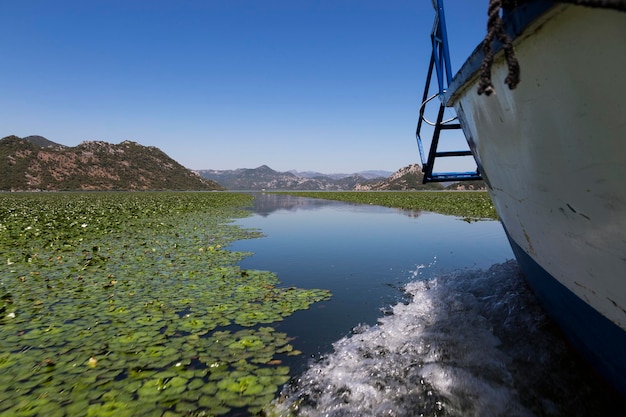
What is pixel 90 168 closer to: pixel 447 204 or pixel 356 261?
pixel 447 204

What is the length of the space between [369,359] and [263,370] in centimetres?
117

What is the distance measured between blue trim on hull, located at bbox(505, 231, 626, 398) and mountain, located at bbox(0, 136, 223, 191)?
14444cm

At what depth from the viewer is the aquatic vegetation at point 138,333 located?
2898 mm

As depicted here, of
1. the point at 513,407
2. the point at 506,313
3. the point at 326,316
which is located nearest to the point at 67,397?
the point at 326,316

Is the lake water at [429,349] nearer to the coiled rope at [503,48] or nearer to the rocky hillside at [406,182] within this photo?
the coiled rope at [503,48]

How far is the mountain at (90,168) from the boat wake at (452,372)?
142715 millimetres

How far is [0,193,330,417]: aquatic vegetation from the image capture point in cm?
290

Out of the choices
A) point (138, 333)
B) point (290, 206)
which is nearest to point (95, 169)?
point (290, 206)

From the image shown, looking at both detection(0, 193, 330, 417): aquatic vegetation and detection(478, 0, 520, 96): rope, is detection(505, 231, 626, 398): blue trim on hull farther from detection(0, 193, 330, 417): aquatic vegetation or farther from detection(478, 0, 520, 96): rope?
detection(0, 193, 330, 417): aquatic vegetation

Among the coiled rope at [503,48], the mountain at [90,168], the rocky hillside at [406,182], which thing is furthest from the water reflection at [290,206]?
the rocky hillside at [406,182]

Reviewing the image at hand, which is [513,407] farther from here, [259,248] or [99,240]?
[99,240]

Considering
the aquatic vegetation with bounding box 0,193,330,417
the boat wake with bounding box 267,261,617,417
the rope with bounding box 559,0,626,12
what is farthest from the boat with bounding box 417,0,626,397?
the aquatic vegetation with bounding box 0,193,330,417

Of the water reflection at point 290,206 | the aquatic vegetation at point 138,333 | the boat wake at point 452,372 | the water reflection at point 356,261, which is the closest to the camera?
the boat wake at point 452,372

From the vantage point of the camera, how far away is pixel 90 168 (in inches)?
5423
